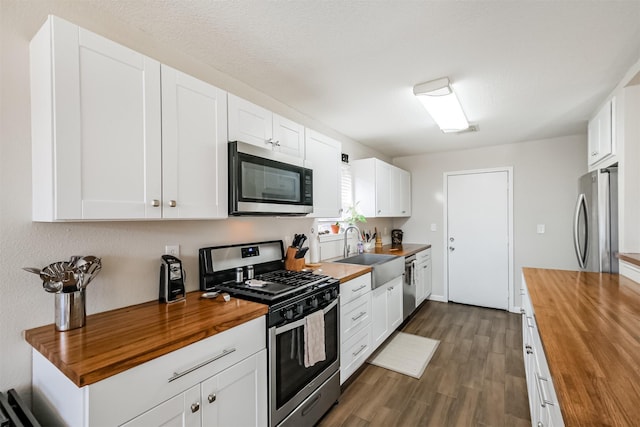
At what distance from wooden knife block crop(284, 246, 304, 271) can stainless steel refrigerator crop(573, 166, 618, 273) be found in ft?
8.53

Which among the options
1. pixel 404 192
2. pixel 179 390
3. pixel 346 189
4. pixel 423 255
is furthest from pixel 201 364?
pixel 404 192

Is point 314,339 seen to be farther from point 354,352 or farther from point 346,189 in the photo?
point 346,189

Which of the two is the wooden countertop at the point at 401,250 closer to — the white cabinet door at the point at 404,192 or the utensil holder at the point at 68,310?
the white cabinet door at the point at 404,192

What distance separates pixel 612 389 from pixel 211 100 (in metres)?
2.03

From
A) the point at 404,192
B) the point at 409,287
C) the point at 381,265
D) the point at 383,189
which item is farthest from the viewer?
the point at 404,192

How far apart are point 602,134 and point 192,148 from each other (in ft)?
11.1

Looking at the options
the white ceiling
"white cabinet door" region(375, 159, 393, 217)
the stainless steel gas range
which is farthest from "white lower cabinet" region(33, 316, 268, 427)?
"white cabinet door" region(375, 159, 393, 217)

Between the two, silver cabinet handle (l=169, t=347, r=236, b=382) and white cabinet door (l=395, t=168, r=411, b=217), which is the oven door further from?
white cabinet door (l=395, t=168, r=411, b=217)

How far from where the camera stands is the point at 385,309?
3066 millimetres

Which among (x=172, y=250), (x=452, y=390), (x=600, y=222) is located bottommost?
(x=452, y=390)

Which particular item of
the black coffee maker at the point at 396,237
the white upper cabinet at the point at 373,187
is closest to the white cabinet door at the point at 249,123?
the white upper cabinet at the point at 373,187

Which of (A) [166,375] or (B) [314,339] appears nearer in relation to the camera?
(A) [166,375]

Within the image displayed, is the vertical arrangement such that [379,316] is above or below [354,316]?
below

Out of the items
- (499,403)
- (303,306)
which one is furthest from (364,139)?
(499,403)
